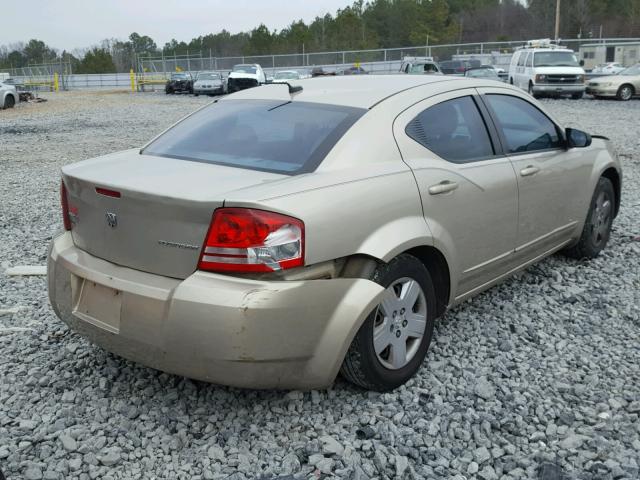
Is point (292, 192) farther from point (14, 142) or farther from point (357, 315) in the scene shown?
point (14, 142)

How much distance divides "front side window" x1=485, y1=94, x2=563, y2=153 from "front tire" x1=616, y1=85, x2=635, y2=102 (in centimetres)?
2240

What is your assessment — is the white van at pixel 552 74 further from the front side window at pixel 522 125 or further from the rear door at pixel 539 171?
the front side window at pixel 522 125

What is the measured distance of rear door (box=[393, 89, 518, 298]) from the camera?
3.63 m

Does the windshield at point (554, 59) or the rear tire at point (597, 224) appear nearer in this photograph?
the rear tire at point (597, 224)

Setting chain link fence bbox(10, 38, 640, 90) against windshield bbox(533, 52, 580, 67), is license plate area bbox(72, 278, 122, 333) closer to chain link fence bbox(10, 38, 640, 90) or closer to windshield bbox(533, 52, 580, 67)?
windshield bbox(533, 52, 580, 67)

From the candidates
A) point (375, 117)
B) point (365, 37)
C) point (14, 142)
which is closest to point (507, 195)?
point (375, 117)

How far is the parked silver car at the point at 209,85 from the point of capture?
36.7 m

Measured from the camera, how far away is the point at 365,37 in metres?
86.5

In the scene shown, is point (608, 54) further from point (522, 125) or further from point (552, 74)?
point (522, 125)

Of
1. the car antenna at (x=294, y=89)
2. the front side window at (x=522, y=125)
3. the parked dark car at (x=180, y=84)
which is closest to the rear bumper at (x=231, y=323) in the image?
the car antenna at (x=294, y=89)

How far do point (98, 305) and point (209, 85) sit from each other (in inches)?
1374

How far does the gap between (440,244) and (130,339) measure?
1629mm

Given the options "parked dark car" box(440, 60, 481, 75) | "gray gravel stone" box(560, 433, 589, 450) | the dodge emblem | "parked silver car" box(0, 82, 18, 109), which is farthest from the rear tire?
"parked silver car" box(0, 82, 18, 109)

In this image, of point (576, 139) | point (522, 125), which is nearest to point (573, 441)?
point (522, 125)
